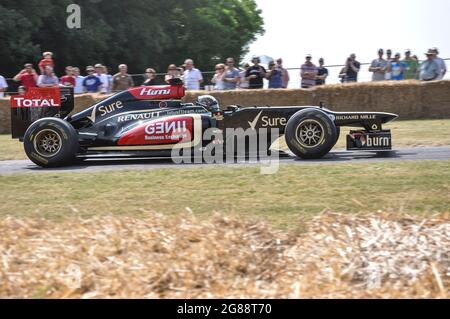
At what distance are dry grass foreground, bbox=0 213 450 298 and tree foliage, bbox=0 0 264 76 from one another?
1834 cm

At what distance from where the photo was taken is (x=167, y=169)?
9570 mm

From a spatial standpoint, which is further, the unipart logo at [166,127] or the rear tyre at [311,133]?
the unipart logo at [166,127]

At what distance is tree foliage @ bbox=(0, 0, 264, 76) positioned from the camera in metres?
22.8

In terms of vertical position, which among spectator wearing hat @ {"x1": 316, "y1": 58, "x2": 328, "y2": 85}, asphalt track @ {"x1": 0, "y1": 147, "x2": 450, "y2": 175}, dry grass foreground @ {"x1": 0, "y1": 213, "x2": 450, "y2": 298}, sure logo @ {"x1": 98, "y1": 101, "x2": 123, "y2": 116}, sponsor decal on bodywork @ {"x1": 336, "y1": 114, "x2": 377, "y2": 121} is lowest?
dry grass foreground @ {"x1": 0, "y1": 213, "x2": 450, "y2": 298}

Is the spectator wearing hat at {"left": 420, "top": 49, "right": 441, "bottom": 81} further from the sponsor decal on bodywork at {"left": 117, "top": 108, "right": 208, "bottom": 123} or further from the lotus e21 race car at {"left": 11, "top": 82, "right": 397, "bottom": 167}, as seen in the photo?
the sponsor decal on bodywork at {"left": 117, "top": 108, "right": 208, "bottom": 123}

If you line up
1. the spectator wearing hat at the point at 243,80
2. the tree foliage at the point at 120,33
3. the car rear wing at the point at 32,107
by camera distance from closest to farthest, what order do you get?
1. the car rear wing at the point at 32,107
2. the spectator wearing hat at the point at 243,80
3. the tree foliage at the point at 120,33

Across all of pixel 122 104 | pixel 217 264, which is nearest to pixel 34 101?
pixel 122 104

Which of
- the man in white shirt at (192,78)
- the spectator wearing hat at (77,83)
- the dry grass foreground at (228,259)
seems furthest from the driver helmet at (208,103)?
the spectator wearing hat at (77,83)

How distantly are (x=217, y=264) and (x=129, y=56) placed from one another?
867 inches

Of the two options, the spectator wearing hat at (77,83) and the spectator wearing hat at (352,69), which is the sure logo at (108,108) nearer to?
the spectator wearing hat at (77,83)

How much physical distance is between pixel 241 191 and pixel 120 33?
18.9m

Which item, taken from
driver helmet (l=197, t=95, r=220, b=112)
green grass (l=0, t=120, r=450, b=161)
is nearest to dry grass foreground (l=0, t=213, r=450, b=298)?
driver helmet (l=197, t=95, r=220, b=112)

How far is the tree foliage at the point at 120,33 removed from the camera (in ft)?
74.7

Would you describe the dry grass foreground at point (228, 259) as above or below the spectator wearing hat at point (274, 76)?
below
